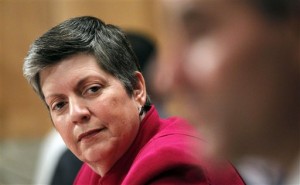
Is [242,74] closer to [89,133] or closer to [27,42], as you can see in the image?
[89,133]

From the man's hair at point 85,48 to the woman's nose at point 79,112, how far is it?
10cm

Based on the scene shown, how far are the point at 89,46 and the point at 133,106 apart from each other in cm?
17

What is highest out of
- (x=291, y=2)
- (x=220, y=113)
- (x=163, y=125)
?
(x=291, y=2)

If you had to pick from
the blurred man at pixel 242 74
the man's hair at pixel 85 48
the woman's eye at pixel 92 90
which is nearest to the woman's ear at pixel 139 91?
the man's hair at pixel 85 48

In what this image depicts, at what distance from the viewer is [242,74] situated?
637 mm

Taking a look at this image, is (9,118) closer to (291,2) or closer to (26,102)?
(26,102)

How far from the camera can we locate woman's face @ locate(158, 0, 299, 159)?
0.63 meters

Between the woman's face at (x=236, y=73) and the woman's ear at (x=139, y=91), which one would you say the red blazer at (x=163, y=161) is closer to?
the woman's ear at (x=139, y=91)

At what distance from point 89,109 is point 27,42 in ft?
11.2

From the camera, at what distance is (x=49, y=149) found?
3.59 m

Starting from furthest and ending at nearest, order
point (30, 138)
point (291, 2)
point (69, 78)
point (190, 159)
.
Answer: point (30, 138)
point (69, 78)
point (190, 159)
point (291, 2)

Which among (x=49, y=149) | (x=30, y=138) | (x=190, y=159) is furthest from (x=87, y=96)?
(x=30, y=138)

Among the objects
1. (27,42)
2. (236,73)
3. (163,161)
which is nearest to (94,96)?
(163,161)

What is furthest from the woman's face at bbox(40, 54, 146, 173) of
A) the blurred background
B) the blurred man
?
the blurred background
